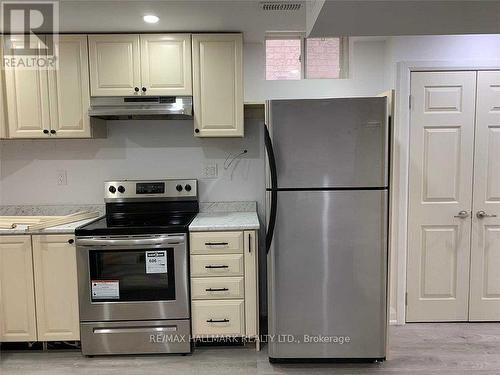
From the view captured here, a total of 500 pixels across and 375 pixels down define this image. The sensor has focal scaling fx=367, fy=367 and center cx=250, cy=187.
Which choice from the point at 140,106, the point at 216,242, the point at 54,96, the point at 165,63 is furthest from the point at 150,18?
the point at 216,242

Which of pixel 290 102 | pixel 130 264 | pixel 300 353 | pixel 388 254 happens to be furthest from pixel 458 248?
pixel 130 264

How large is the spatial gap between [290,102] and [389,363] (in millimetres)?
1868

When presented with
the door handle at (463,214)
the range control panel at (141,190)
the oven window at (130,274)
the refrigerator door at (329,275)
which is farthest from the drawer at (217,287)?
the door handle at (463,214)

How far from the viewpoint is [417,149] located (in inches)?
115

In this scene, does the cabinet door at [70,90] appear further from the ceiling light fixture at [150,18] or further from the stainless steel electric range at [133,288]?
the stainless steel electric range at [133,288]

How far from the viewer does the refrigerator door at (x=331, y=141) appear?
227 cm

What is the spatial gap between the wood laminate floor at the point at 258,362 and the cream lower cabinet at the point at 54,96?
1.62m

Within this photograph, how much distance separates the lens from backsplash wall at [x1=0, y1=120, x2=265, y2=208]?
3.05 meters

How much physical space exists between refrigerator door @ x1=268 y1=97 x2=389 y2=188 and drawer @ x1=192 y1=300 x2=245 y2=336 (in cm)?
100

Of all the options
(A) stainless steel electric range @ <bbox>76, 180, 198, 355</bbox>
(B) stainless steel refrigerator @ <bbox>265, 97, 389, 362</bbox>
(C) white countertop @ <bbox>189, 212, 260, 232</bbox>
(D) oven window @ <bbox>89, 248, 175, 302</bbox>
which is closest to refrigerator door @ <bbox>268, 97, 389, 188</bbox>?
(B) stainless steel refrigerator @ <bbox>265, 97, 389, 362</bbox>

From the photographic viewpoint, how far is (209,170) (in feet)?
10.2

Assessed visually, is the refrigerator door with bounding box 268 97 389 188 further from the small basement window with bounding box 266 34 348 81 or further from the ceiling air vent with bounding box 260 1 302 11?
the small basement window with bounding box 266 34 348 81

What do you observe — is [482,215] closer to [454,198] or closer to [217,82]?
[454,198]

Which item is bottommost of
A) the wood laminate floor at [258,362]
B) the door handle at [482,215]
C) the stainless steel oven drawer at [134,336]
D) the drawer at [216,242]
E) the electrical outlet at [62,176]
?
the wood laminate floor at [258,362]
